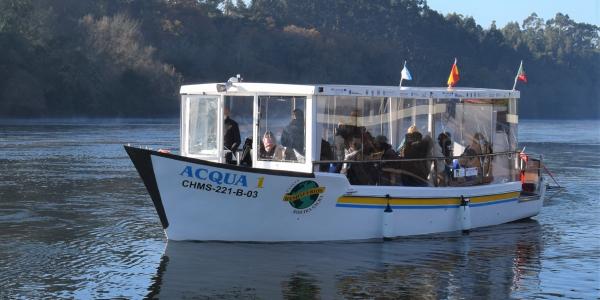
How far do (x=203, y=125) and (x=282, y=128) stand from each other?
5.12 ft

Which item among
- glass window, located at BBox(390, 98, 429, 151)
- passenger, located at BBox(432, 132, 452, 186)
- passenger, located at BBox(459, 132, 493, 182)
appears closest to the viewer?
glass window, located at BBox(390, 98, 429, 151)

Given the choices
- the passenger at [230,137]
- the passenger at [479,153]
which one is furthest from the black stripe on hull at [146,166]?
Result: the passenger at [479,153]

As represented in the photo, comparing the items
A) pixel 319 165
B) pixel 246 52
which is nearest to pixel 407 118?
pixel 319 165

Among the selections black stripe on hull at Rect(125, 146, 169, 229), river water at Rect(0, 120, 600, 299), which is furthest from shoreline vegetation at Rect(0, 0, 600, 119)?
black stripe on hull at Rect(125, 146, 169, 229)

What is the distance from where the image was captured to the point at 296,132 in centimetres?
1606

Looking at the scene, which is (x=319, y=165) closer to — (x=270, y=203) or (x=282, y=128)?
(x=282, y=128)

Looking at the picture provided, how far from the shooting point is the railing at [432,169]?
→ 1630cm

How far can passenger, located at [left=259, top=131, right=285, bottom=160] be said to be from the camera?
16203 mm

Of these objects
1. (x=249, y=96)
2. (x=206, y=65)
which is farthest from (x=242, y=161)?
(x=206, y=65)

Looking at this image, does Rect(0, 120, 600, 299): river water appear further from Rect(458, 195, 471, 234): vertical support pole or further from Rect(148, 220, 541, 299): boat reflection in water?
Rect(458, 195, 471, 234): vertical support pole

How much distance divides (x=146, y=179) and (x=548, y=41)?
17770cm

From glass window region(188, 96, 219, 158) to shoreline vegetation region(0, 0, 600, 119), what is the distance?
177ft

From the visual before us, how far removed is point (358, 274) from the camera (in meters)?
14.4

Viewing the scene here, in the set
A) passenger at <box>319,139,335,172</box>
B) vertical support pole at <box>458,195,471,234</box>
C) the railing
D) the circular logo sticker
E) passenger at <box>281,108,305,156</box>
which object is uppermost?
passenger at <box>281,108,305,156</box>
